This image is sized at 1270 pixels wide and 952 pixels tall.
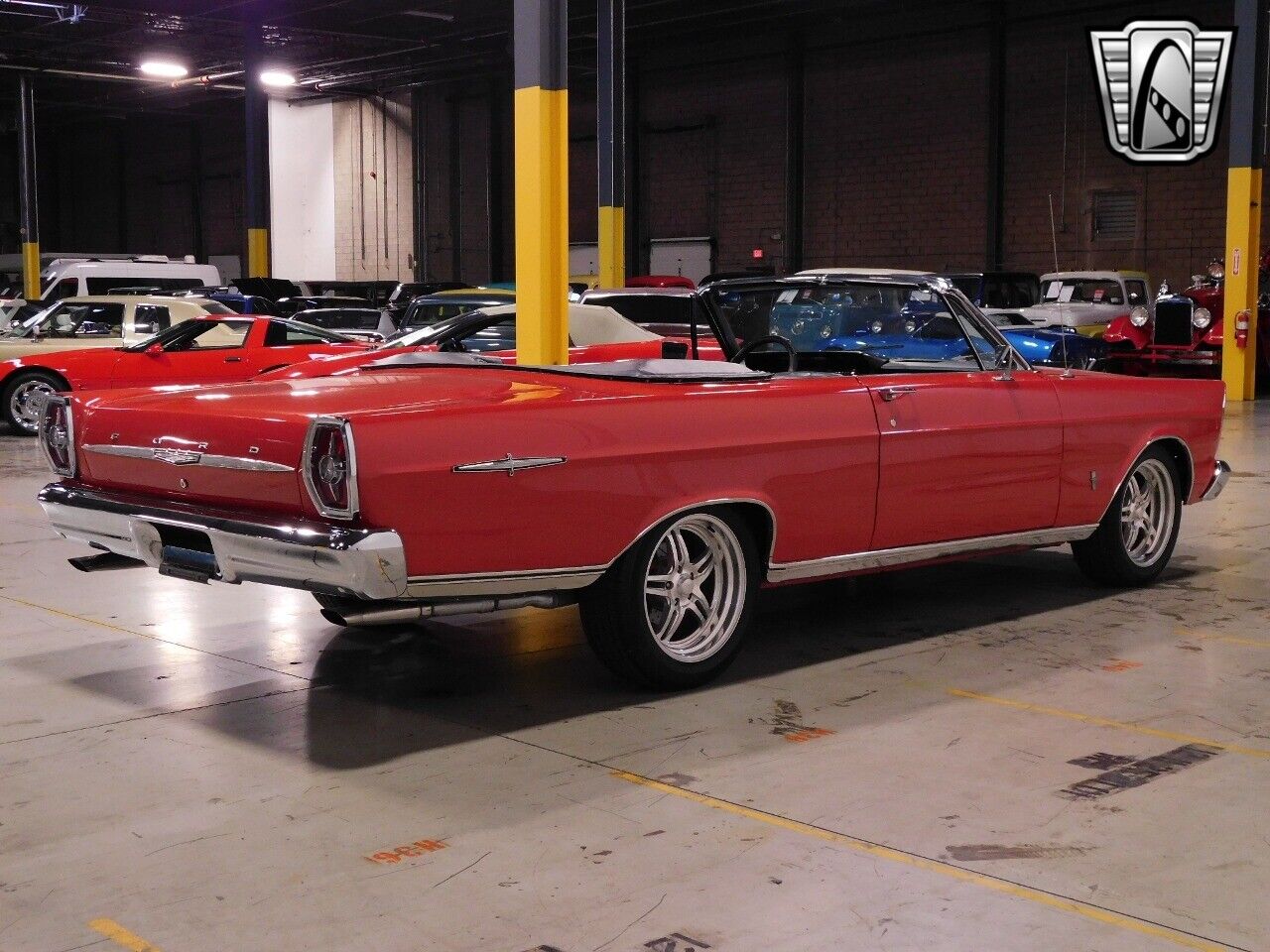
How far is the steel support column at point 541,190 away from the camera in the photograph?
34.5 feet

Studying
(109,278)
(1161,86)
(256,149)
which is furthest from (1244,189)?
(256,149)

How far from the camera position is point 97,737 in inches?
164

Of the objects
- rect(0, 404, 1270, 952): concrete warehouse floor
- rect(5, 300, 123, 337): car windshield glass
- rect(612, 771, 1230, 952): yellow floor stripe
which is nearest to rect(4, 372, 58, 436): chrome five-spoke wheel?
rect(5, 300, 123, 337): car windshield glass

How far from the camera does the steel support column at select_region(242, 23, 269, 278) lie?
27.0 m

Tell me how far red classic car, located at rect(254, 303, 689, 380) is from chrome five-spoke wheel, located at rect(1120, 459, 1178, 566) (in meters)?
4.42

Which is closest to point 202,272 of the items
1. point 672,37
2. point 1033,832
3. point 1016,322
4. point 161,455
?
point 672,37

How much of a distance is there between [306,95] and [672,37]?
11041mm

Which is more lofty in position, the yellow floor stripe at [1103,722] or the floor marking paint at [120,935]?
the floor marking paint at [120,935]

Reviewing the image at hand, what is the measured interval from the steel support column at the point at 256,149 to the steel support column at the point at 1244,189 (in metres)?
17.1

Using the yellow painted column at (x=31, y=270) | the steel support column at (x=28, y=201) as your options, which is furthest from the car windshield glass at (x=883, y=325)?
the yellow painted column at (x=31, y=270)

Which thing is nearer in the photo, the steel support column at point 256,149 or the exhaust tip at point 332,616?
the exhaust tip at point 332,616

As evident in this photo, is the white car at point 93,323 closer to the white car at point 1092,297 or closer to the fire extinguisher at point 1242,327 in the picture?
the white car at point 1092,297

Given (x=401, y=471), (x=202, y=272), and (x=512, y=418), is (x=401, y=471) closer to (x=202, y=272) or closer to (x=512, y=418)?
(x=512, y=418)

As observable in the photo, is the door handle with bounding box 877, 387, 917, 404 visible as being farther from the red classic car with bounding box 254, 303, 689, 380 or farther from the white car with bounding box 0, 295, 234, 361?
the white car with bounding box 0, 295, 234, 361
